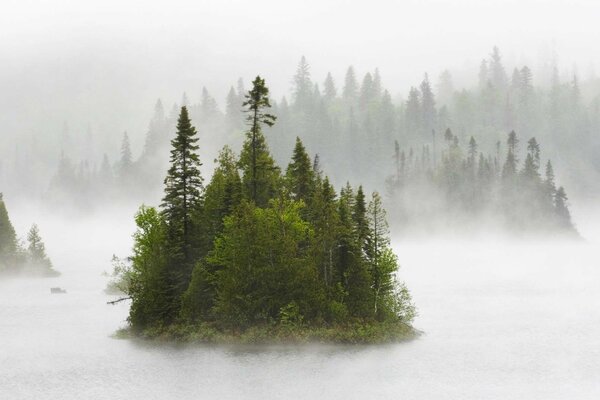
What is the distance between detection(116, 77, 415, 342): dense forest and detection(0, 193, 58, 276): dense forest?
69.7m

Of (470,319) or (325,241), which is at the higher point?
(325,241)

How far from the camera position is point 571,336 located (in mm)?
76188

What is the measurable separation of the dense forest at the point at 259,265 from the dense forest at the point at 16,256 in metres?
69.7

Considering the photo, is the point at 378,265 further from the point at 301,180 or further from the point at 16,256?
the point at 16,256

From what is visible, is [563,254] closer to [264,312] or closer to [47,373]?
[264,312]

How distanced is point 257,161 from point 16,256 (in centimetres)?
8515

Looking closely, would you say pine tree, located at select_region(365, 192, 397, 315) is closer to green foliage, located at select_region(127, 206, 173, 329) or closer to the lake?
the lake

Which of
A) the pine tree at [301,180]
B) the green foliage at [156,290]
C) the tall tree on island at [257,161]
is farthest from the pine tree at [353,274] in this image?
the green foliage at [156,290]

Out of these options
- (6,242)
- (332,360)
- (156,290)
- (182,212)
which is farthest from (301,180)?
(6,242)

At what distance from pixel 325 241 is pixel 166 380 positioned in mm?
21515

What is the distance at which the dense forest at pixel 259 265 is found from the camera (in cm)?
7031

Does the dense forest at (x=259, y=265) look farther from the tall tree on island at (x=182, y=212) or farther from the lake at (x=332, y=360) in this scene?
the lake at (x=332, y=360)

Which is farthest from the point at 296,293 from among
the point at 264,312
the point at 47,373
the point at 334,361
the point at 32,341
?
the point at 32,341

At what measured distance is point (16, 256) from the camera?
14325 cm
